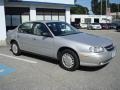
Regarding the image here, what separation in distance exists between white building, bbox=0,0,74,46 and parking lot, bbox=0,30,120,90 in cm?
940

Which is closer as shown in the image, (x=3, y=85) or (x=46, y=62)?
(x=3, y=85)

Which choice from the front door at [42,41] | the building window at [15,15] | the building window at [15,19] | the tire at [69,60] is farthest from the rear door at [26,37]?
the building window at [15,19]

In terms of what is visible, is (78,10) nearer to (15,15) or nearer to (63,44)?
(15,15)

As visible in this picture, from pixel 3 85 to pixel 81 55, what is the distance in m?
2.48

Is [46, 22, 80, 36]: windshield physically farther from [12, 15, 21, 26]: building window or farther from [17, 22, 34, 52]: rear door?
[12, 15, 21, 26]: building window

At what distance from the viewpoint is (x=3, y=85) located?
579 cm

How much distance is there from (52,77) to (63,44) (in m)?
1.23

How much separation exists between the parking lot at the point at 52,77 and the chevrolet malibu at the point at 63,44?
38 centimetres

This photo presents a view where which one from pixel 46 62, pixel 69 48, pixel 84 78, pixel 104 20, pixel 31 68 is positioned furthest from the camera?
pixel 104 20

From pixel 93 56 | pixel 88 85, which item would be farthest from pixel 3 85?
pixel 93 56

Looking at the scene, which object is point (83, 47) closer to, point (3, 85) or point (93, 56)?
point (93, 56)

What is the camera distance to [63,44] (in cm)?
699

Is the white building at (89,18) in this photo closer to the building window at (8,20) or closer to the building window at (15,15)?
the building window at (15,15)

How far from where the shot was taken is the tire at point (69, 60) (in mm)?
6711
